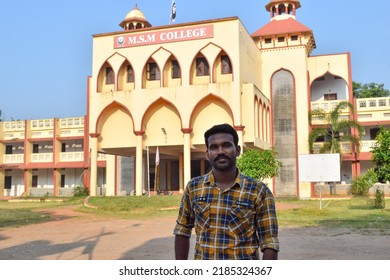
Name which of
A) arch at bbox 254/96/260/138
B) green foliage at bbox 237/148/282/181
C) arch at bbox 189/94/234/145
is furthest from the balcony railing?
green foliage at bbox 237/148/282/181

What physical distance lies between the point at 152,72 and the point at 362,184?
14.0 metres

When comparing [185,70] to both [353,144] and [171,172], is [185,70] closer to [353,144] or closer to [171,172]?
[171,172]

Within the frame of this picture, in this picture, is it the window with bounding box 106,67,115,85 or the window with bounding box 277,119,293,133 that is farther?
the window with bounding box 277,119,293,133

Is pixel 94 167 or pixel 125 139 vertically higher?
pixel 125 139

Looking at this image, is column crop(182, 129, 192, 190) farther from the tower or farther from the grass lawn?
the tower

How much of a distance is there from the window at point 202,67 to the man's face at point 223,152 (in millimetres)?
21768

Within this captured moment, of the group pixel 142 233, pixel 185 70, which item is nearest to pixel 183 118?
pixel 185 70

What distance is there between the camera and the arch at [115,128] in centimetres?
2470

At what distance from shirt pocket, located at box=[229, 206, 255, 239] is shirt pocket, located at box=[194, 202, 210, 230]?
134 mm

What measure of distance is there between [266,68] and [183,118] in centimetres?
854

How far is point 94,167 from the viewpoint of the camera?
24.6m

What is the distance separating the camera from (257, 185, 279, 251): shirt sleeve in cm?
231
